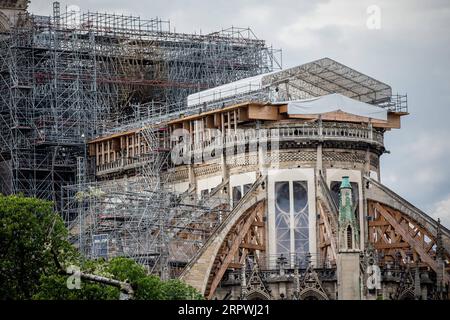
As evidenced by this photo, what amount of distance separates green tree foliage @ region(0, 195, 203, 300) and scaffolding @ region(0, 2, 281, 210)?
27186 mm

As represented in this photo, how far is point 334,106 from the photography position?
333ft

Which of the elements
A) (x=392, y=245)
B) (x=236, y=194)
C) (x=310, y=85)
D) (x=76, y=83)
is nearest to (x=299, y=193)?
(x=236, y=194)

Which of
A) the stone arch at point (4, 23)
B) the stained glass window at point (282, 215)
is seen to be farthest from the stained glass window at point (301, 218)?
the stone arch at point (4, 23)

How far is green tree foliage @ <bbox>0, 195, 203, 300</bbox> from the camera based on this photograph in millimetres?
77750

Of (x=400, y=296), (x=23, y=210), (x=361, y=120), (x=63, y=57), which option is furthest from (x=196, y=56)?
(x=23, y=210)

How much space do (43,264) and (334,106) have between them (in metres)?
26.0

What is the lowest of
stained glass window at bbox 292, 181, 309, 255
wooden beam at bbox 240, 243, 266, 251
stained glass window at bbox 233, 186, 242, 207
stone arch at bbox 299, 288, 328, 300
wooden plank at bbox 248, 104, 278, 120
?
stone arch at bbox 299, 288, 328, 300

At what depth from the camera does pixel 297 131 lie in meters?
101

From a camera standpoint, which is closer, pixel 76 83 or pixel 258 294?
pixel 258 294

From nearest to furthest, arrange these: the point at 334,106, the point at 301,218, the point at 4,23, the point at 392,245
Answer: the point at 301,218, the point at 392,245, the point at 334,106, the point at 4,23

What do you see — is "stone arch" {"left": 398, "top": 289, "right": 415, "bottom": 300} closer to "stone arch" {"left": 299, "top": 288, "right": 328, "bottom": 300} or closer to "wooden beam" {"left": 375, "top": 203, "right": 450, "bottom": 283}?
"wooden beam" {"left": 375, "top": 203, "right": 450, "bottom": 283}

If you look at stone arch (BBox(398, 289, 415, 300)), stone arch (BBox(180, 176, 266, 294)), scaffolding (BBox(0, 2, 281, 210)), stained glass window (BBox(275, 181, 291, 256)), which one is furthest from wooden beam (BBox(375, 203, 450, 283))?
scaffolding (BBox(0, 2, 281, 210))

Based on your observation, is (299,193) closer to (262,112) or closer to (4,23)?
(262,112)
